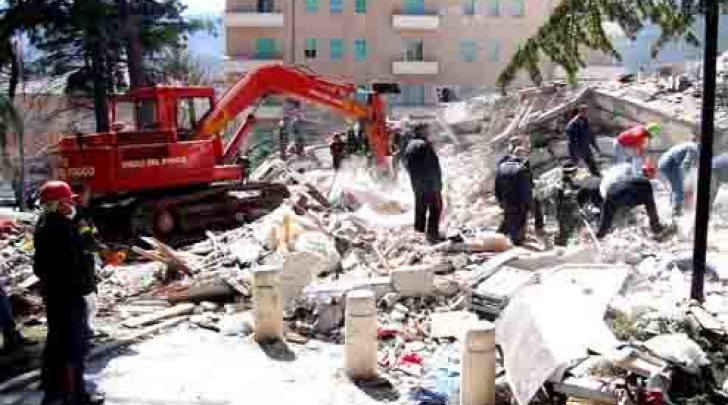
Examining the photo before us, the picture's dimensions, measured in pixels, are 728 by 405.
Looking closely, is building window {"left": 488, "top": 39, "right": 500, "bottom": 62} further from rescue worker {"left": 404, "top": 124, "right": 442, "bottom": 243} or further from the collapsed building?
rescue worker {"left": 404, "top": 124, "right": 442, "bottom": 243}

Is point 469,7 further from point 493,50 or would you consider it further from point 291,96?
point 291,96

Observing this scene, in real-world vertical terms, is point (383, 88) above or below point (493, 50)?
below

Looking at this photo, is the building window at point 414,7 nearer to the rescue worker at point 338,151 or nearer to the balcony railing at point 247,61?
the balcony railing at point 247,61

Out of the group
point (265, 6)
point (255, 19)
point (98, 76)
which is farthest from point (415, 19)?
point (98, 76)

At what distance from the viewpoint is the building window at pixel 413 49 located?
4771cm

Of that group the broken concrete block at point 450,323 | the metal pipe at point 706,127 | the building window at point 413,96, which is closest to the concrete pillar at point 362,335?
the broken concrete block at point 450,323

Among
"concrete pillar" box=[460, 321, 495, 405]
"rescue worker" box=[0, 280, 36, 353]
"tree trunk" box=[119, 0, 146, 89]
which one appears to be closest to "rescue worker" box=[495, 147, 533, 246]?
"concrete pillar" box=[460, 321, 495, 405]

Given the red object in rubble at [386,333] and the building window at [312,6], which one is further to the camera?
the building window at [312,6]

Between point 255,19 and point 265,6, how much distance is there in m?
1.10

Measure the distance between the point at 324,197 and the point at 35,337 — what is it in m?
8.83

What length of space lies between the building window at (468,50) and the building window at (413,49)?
200cm

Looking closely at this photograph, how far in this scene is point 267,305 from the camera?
9.23 metres

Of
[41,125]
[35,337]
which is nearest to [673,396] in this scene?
[35,337]

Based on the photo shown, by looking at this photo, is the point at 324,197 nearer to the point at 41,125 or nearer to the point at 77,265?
the point at 77,265
